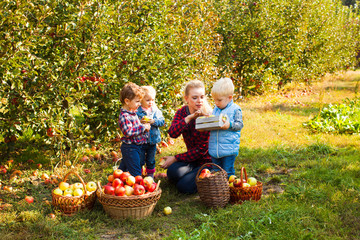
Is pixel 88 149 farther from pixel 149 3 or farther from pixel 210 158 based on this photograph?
pixel 149 3

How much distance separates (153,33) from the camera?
Answer: 518 centimetres

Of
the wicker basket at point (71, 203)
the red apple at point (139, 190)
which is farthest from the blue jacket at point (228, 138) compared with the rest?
the wicker basket at point (71, 203)

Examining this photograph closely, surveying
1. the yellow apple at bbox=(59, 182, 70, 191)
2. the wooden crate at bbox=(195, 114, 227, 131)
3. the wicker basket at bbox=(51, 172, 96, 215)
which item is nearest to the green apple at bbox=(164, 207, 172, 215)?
the wicker basket at bbox=(51, 172, 96, 215)

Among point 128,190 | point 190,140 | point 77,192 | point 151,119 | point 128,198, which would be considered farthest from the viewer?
point 190,140

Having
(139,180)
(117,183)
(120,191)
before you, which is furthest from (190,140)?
(120,191)

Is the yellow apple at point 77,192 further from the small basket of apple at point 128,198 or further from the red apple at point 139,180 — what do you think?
the red apple at point 139,180

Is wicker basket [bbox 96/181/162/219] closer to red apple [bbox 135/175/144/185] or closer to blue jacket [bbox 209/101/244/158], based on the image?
red apple [bbox 135/175/144/185]

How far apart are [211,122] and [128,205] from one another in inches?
48.0

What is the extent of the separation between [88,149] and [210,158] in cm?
208

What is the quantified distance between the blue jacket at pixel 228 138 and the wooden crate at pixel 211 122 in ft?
0.63

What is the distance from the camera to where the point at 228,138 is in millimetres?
3895

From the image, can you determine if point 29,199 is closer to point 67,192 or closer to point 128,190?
point 67,192

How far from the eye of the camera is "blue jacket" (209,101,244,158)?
3.88 meters

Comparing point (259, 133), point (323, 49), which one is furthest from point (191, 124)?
point (323, 49)
